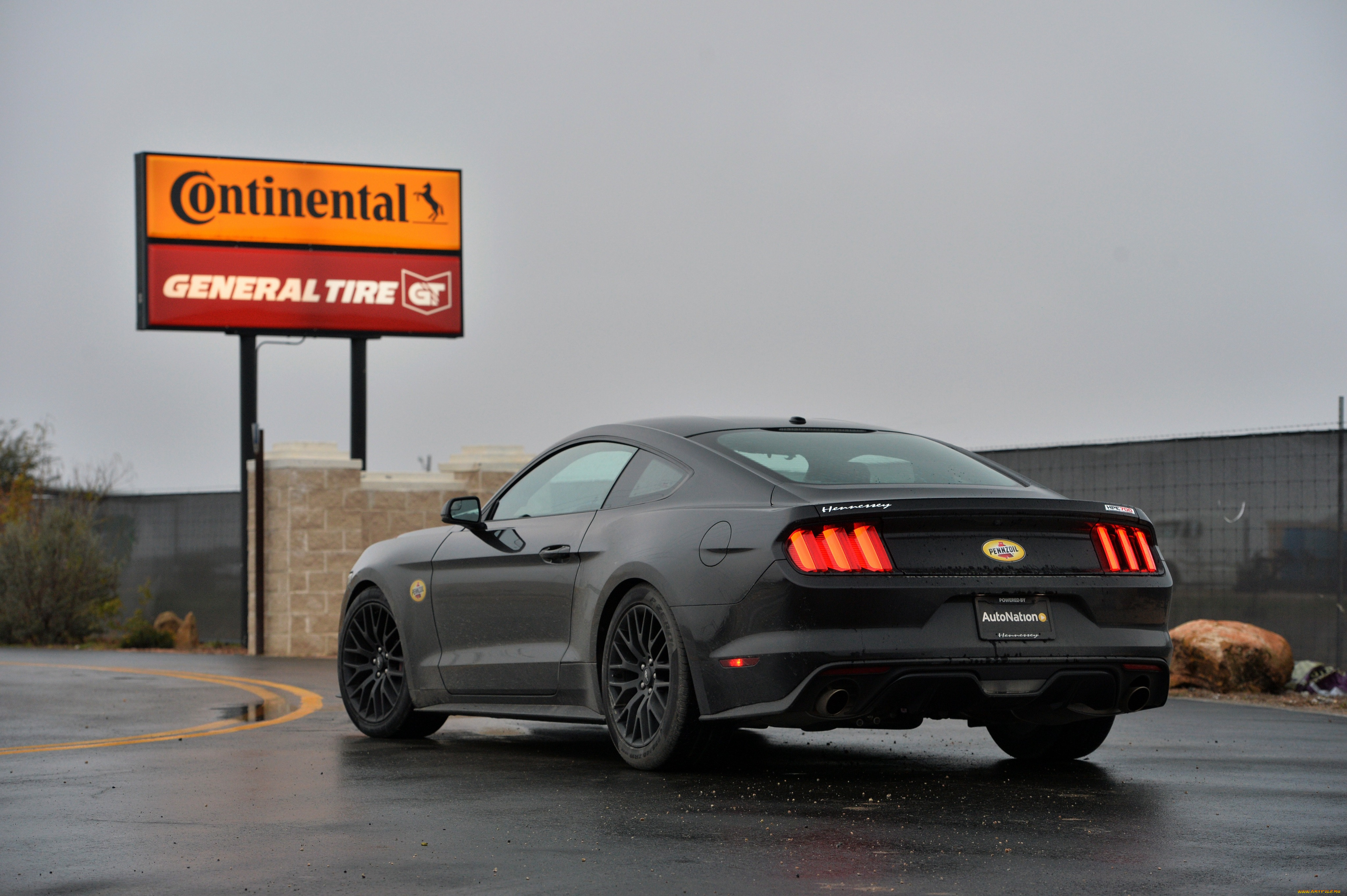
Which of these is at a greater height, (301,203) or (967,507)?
(301,203)

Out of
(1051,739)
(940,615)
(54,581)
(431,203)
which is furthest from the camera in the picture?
(431,203)

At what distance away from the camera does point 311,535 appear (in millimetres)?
19609

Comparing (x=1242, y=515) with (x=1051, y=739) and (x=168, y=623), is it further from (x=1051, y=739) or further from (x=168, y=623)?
(x=168, y=623)

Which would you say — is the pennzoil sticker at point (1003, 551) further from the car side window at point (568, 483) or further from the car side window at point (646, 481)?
the car side window at point (568, 483)

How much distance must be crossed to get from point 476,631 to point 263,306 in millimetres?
15346

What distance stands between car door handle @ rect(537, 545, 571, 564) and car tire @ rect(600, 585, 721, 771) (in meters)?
0.45

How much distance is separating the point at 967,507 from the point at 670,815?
5.61 ft

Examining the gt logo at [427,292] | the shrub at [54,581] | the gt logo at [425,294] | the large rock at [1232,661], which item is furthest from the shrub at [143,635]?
the large rock at [1232,661]

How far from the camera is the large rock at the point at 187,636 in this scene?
23.0 m

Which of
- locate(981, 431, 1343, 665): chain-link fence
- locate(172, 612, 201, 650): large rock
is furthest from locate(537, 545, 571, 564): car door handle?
locate(172, 612, 201, 650): large rock

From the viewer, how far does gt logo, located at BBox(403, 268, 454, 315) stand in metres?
23.5

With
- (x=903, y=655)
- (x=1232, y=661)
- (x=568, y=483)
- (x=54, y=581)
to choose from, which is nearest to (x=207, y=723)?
(x=568, y=483)

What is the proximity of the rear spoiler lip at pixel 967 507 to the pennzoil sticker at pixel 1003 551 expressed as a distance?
0.12 metres

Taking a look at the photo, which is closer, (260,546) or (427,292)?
(260,546)
